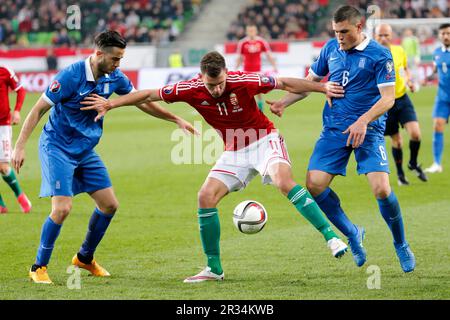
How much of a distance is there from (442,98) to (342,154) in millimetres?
7237

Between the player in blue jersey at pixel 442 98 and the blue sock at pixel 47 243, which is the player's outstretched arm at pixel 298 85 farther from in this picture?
the player in blue jersey at pixel 442 98

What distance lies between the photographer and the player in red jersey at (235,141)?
7.25 m

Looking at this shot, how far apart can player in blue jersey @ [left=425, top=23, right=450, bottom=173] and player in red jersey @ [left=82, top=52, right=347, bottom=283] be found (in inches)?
287

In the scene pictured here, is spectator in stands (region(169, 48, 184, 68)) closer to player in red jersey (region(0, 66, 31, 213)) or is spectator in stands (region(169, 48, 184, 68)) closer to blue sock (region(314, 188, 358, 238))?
player in red jersey (region(0, 66, 31, 213))

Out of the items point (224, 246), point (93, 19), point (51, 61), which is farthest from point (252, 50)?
point (93, 19)

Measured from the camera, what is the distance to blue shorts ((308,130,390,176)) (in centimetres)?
755

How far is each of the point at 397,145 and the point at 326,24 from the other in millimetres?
23735


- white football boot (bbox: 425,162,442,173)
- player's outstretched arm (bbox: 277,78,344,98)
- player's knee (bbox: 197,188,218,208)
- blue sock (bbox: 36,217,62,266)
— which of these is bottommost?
white football boot (bbox: 425,162,442,173)

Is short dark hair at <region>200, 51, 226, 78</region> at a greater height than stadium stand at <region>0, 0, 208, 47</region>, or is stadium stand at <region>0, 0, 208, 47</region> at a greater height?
short dark hair at <region>200, 51, 226, 78</region>

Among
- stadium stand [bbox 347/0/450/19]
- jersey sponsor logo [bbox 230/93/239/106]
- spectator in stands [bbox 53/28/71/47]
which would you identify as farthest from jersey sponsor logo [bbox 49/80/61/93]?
spectator in stands [bbox 53/28/71/47]
